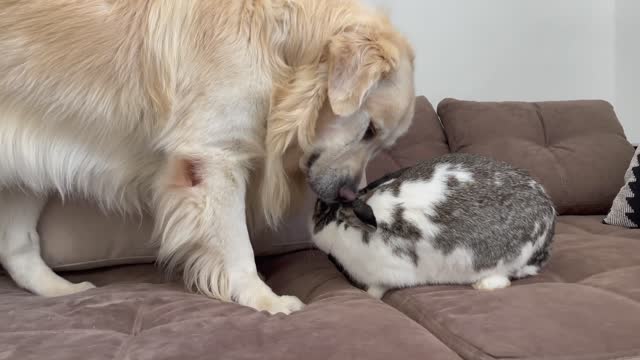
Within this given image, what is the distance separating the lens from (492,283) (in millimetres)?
1392

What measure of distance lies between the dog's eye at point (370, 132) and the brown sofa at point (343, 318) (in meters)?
0.39

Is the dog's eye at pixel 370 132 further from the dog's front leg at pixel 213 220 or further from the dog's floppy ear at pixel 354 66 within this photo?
the dog's front leg at pixel 213 220

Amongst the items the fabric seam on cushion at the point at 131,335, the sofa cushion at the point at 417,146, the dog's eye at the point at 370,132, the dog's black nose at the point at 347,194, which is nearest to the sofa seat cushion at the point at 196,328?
the fabric seam on cushion at the point at 131,335

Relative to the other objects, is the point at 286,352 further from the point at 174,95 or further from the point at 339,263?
the point at 174,95

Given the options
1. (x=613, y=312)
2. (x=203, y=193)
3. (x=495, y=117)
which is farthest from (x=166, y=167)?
(x=495, y=117)

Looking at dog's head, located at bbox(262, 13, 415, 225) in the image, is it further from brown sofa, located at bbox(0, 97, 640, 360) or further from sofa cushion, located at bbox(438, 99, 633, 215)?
sofa cushion, located at bbox(438, 99, 633, 215)

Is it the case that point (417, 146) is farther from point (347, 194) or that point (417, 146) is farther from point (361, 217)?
point (361, 217)

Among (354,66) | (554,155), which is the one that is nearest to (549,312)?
(354,66)

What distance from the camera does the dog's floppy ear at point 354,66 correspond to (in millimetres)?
1436

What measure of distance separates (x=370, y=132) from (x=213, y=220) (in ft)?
1.61

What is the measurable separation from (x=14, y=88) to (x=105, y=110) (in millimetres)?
226

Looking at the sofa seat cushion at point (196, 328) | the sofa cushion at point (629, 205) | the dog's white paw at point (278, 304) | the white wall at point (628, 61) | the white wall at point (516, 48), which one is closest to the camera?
the sofa seat cushion at point (196, 328)

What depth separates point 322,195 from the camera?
1.59 metres

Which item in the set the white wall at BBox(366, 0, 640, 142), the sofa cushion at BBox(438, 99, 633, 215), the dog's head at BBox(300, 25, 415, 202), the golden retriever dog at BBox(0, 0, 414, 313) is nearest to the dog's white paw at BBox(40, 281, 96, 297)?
the golden retriever dog at BBox(0, 0, 414, 313)
